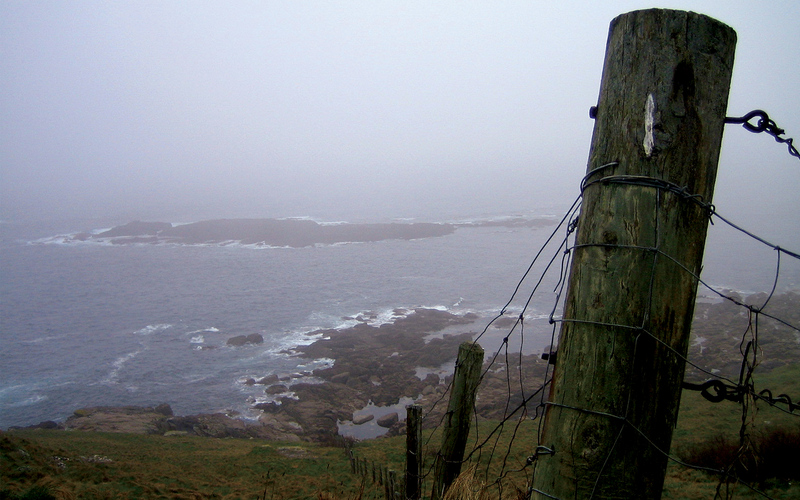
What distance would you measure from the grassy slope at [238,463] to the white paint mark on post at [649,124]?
3.84m

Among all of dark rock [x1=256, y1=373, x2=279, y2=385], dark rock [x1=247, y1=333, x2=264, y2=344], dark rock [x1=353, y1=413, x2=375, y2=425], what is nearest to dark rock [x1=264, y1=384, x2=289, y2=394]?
dark rock [x1=256, y1=373, x2=279, y2=385]

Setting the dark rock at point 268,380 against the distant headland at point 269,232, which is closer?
the dark rock at point 268,380

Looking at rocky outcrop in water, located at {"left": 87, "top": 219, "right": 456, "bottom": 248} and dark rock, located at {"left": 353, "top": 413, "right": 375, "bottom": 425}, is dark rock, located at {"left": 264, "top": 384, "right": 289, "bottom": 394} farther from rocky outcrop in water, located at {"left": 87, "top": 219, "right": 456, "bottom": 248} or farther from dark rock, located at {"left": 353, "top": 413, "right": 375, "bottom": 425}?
rocky outcrop in water, located at {"left": 87, "top": 219, "right": 456, "bottom": 248}

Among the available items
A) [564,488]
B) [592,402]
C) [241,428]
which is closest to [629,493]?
[564,488]

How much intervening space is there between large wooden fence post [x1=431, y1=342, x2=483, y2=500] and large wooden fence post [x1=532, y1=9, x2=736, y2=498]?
1625 millimetres

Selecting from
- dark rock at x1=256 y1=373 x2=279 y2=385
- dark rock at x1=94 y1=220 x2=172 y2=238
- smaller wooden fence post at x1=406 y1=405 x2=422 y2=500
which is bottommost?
dark rock at x1=256 y1=373 x2=279 y2=385

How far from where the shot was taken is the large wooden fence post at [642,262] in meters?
1.43

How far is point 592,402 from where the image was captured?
1.45 m

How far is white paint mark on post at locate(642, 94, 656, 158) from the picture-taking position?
146 cm

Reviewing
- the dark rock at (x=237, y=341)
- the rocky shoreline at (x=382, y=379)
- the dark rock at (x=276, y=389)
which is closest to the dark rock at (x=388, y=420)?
the rocky shoreline at (x=382, y=379)

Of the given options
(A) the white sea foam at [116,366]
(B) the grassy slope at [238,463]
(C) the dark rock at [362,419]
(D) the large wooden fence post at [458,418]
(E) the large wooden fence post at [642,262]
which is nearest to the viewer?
(E) the large wooden fence post at [642,262]

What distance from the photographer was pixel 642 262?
4.74ft

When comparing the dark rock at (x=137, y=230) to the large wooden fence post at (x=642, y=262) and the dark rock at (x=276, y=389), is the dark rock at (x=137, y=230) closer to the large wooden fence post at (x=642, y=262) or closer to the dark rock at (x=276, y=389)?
the dark rock at (x=276, y=389)

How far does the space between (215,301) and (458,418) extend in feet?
194
